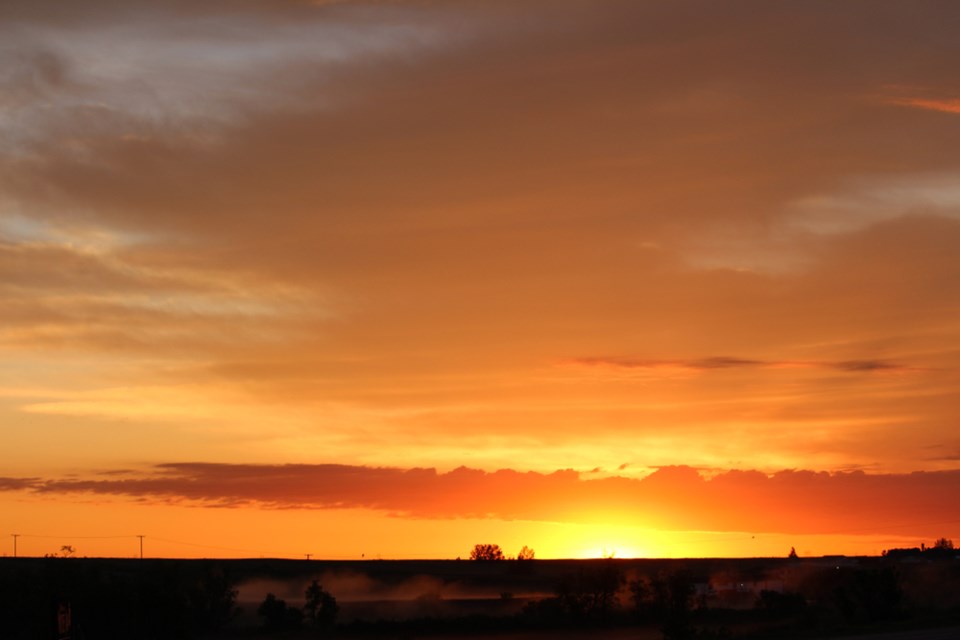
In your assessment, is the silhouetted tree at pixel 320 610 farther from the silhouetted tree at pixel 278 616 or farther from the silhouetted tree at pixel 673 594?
the silhouetted tree at pixel 673 594

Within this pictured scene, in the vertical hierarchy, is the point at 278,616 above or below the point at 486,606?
above

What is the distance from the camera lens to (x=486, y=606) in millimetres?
118000

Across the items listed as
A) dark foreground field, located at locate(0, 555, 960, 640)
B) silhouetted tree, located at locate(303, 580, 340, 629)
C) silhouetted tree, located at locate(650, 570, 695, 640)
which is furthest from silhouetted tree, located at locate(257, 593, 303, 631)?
silhouetted tree, located at locate(650, 570, 695, 640)

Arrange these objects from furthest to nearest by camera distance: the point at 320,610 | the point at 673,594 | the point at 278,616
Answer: the point at 673,594
the point at 320,610
the point at 278,616

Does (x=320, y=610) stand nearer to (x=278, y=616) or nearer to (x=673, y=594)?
(x=278, y=616)

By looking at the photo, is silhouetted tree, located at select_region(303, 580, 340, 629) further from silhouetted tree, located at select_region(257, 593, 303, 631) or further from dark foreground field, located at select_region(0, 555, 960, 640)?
silhouetted tree, located at select_region(257, 593, 303, 631)

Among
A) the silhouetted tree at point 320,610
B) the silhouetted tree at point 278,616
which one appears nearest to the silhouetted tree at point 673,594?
the silhouetted tree at point 320,610

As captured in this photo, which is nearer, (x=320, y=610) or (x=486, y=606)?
(x=320, y=610)

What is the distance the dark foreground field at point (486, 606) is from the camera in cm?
6266

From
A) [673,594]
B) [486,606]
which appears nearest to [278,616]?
[486,606]

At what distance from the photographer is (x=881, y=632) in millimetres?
50312

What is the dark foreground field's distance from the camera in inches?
2467

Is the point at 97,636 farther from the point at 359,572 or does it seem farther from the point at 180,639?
the point at 359,572

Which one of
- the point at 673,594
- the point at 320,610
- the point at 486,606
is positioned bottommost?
the point at 486,606
